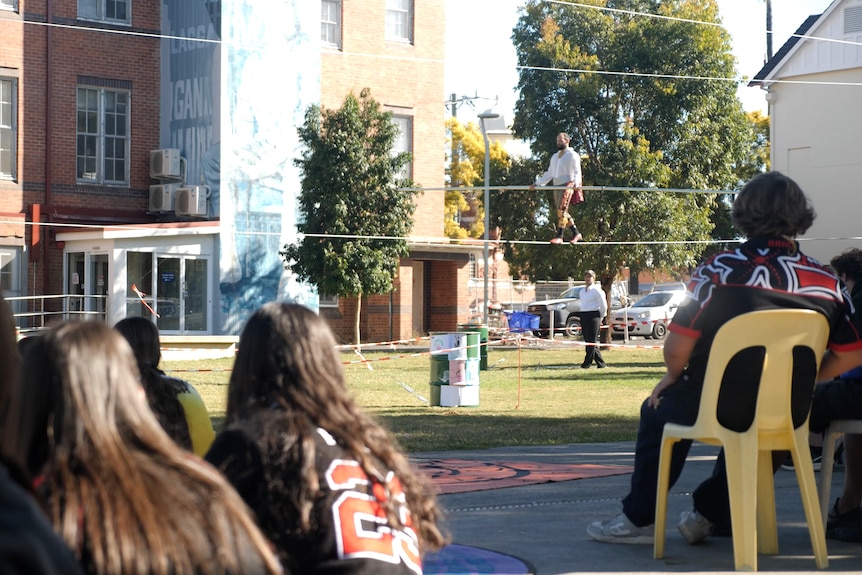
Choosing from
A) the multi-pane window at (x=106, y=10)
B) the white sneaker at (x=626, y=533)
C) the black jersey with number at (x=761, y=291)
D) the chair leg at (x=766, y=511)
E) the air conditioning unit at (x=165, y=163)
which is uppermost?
the multi-pane window at (x=106, y=10)

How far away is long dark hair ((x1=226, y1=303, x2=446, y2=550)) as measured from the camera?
300 cm

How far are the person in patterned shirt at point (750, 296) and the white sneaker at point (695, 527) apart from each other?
446 millimetres

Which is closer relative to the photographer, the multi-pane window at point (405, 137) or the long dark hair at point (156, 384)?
the long dark hair at point (156, 384)

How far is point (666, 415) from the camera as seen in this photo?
579 centimetres

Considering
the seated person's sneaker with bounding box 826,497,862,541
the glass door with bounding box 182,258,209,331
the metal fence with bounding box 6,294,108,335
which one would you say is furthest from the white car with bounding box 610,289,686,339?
the seated person's sneaker with bounding box 826,497,862,541

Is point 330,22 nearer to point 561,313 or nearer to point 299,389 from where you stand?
point 561,313

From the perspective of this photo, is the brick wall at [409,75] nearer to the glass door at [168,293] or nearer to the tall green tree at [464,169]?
the glass door at [168,293]

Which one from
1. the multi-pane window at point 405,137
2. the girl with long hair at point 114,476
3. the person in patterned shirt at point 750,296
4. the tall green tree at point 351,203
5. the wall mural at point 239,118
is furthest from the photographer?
the multi-pane window at point 405,137

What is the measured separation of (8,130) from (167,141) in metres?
4.08

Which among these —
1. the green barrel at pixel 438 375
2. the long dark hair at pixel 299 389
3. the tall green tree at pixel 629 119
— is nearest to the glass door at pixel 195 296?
the tall green tree at pixel 629 119

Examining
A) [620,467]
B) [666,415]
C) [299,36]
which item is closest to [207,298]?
[299,36]

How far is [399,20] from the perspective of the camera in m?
34.9

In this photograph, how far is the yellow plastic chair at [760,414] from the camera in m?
5.31

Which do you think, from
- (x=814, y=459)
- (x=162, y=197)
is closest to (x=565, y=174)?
(x=162, y=197)
